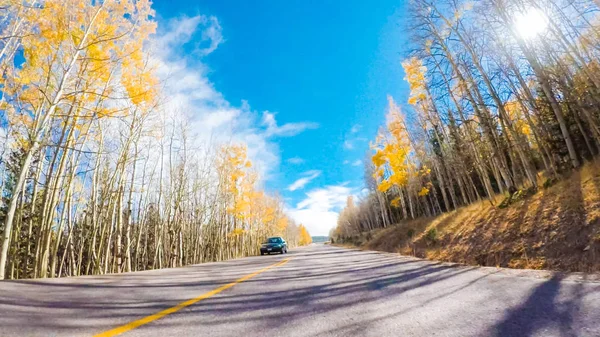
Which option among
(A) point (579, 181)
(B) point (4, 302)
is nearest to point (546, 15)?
(A) point (579, 181)

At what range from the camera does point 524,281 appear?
437cm

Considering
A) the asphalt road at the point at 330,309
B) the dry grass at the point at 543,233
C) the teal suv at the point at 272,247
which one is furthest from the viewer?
the teal suv at the point at 272,247

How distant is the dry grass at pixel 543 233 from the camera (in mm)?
5492

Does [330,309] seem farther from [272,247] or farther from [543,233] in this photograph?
[272,247]

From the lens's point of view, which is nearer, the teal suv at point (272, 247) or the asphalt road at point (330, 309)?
the asphalt road at point (330, 309)

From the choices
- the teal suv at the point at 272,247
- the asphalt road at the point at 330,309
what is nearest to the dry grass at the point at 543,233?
the asphalt road at the point at 330,309

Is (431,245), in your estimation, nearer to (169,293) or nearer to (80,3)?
(169,293)

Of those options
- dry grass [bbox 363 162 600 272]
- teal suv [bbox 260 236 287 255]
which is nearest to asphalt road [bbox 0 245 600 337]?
dry grass [bbox 363 162 600 272]

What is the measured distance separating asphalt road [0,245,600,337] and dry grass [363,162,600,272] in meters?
1.43

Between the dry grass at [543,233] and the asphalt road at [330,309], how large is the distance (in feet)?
4.71

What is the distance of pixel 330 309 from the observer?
343 centimetres

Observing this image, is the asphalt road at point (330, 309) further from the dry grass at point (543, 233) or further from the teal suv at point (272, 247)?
the teal suv at point (272, 247)

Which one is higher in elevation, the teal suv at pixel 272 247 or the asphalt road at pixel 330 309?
the teal suv at pixel 272 247

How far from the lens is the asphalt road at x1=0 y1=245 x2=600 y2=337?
255 cm
